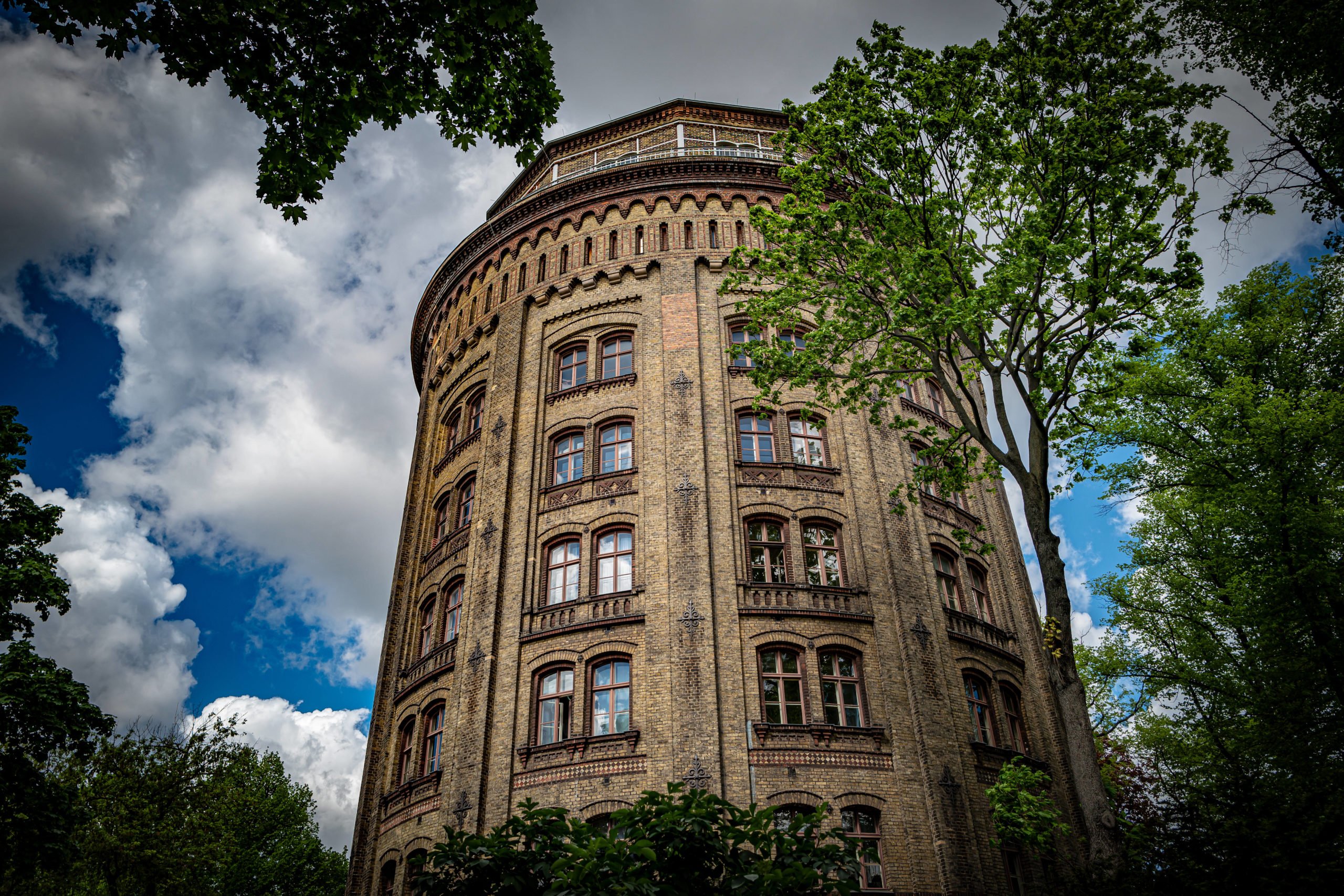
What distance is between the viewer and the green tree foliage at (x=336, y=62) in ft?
24.1

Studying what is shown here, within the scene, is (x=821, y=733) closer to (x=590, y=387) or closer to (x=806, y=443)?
(x=806, y=443)

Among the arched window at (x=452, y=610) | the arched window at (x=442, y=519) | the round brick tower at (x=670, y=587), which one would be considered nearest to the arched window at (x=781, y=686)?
the round brick tower at (x=670, y=587)

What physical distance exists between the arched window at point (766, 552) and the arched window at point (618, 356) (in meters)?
5.81

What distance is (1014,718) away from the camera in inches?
854

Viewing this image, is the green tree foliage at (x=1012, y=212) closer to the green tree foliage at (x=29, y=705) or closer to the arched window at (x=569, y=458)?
the arched window at (x=569, y=458)

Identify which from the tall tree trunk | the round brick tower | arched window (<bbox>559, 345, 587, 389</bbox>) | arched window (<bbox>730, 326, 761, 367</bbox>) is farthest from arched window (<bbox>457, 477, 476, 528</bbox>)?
the tall tree trunk

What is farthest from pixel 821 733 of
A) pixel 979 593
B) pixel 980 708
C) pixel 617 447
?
pixel 617 447

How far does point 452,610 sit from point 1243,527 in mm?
20099

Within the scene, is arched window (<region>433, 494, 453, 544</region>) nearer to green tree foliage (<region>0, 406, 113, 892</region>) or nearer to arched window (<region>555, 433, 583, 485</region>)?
arched window (<region>555, 433, 583, 485</region>)

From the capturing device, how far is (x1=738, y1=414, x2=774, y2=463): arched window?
21.9 m

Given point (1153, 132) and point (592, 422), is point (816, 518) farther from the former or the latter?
point (1153, 132)

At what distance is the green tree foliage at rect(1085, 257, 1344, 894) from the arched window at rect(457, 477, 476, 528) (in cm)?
1637

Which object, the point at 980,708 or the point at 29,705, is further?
the point at 980,708

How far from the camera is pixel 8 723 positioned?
17.8 m
